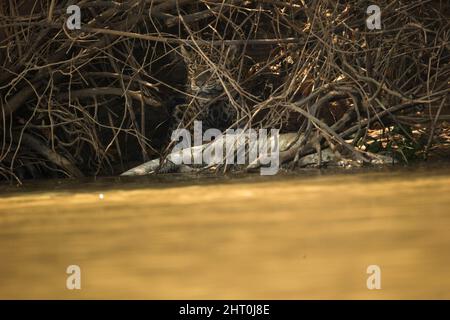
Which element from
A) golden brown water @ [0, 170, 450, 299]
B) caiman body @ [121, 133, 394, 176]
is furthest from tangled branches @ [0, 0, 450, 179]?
golden brown water @ [0, 170, 450, 299]

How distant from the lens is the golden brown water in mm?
1575

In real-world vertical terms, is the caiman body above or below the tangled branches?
below

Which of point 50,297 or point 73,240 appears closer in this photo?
point 50,297

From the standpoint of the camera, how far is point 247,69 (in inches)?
234

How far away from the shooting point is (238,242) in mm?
2039

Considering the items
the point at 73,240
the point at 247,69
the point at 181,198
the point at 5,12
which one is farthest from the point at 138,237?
the point at 247,69

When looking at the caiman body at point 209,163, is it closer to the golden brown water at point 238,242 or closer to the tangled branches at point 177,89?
the tangled branches at point 177,89

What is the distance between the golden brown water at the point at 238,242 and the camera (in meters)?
1.58

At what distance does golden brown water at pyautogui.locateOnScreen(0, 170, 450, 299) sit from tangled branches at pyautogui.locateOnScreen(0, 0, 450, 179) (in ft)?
4.44

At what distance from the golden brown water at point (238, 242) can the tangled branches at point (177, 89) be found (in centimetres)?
135

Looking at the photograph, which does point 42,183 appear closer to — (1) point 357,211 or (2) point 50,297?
Answer: (1) point 357,211

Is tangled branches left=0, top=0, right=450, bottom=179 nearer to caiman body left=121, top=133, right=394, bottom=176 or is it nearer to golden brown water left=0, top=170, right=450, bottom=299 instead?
caiman body left=121, top=133, right=394, bottom=176

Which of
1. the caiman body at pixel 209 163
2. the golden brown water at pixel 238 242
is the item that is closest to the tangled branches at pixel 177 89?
the caiman body at pixel 209 163

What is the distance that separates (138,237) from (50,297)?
67cm
